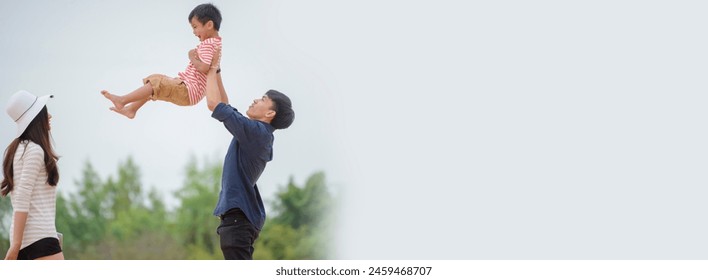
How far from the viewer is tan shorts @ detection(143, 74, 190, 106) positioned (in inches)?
123

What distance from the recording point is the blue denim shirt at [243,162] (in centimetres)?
291

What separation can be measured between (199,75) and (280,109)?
12.7 inches

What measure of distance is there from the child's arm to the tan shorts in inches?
3.1

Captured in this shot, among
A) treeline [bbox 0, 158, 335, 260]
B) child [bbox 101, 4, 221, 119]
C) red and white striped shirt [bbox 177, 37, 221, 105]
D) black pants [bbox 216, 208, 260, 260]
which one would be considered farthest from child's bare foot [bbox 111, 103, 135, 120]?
treeline [bbox 0, 158, 335, 260]

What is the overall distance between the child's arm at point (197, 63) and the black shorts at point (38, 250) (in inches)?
28.6

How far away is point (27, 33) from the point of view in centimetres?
611

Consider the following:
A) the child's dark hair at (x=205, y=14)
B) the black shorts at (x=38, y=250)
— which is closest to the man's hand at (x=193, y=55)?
the child's dark hair at (x=205, y=14)

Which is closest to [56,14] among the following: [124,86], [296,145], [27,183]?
A: [124,86]

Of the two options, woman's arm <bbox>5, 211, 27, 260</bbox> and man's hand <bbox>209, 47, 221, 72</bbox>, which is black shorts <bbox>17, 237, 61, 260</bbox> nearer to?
woman's arm <bbox>5, 211, 27, 260</bbox>

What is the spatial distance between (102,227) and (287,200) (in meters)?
2.26

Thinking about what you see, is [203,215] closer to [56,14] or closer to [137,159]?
[137,159]

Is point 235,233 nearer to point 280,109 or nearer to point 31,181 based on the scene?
point 280,109

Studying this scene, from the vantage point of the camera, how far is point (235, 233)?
292 cm

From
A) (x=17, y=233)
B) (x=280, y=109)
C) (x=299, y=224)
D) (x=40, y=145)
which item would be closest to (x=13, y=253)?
(x=17, y=233)
